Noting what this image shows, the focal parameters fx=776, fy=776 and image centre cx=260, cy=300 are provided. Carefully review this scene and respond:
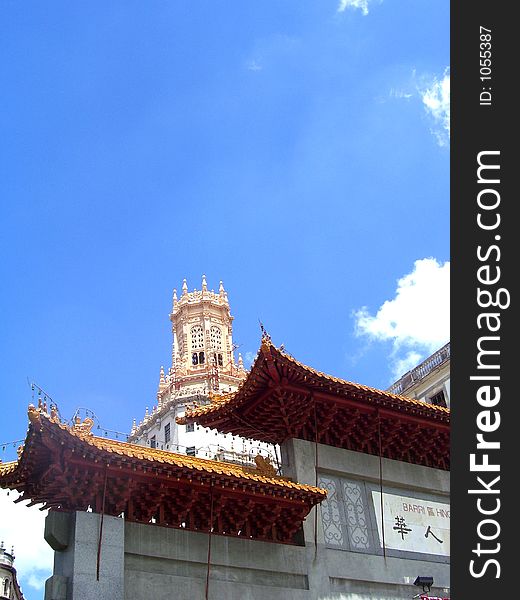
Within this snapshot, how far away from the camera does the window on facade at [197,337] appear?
93938 mm

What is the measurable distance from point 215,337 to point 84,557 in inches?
3055

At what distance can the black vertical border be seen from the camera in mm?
12539

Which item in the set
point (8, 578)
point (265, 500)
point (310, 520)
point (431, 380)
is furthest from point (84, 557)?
point (8, 578)

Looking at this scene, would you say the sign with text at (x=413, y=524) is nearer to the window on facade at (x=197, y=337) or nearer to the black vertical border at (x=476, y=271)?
the black vertical border at (x=476, y=271)

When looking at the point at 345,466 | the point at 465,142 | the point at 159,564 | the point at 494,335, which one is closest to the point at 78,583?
A: the point at 159,564

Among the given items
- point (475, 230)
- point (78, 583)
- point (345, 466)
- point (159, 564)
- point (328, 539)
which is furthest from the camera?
point (345, 466)

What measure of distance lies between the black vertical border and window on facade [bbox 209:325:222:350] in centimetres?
8070

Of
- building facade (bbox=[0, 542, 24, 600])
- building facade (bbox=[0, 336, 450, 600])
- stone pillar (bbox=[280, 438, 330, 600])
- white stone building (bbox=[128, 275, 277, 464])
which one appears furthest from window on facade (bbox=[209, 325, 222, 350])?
stone pillar (bbox=[280, 438, 330, 600])

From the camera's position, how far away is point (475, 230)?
13.5 metres

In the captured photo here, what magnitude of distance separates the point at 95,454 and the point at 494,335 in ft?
31.2

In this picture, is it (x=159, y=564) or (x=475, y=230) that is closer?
(x=475, y=230)

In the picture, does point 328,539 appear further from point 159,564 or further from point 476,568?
point 476,568

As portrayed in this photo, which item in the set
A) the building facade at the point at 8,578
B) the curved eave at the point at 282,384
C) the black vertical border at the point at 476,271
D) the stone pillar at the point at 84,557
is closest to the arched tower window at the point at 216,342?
the building facade at the point at 8,578

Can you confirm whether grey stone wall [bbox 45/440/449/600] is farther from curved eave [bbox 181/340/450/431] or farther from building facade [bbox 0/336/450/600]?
curved eave [bbox 181/340/450/431]
